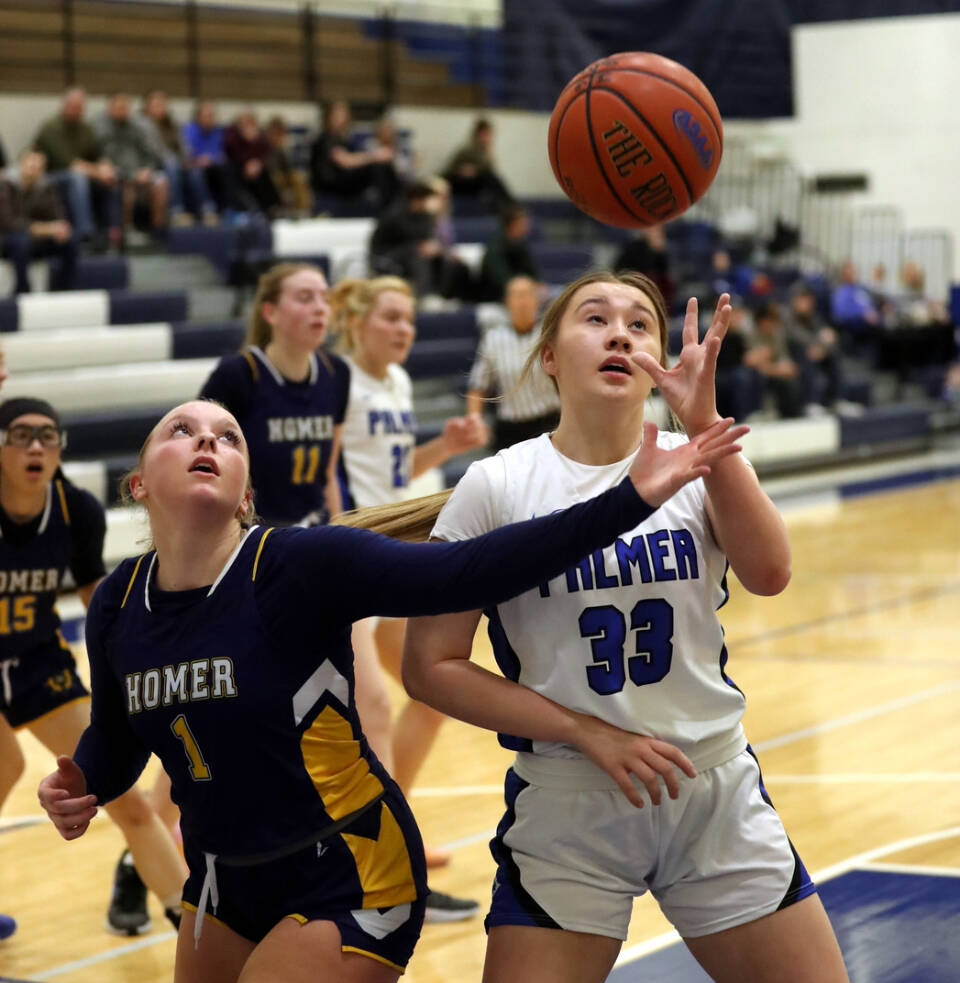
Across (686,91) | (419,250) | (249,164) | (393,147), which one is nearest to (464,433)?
(686,91)

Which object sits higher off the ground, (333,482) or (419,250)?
(419,250)

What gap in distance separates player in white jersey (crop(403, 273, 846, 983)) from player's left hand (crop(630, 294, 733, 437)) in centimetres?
7

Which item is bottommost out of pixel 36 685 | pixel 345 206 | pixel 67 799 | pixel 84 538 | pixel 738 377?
pixel 738 377

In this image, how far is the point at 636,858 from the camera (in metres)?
2.51

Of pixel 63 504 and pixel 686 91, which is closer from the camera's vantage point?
pixel 686 91

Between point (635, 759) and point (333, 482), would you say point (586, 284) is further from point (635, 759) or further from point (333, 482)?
point (333, 482)

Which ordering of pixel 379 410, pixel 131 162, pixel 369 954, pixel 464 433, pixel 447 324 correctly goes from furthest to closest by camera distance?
pixel 447 324, pixel 131 162, pixel 379 410, pixel 464 433, pixel 369 954

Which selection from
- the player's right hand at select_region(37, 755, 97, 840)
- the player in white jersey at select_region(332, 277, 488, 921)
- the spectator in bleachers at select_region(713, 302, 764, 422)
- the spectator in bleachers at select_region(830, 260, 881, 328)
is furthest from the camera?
the spectator in bleachers at select_region(830, 260, 881, 328)

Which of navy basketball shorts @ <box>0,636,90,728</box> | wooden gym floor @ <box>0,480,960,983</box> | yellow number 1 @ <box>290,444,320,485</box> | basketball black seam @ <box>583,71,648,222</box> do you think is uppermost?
basketball black seam @ <box>583,71,648,222</box>

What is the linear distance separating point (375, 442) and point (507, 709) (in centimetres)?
301

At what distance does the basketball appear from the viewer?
3461mm

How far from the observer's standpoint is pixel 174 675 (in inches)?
97.0

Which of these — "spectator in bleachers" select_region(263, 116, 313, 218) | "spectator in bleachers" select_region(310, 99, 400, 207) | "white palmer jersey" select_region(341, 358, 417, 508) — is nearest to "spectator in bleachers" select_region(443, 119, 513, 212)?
"spectator in bleachers" select_region(310, 99, 400, 207)

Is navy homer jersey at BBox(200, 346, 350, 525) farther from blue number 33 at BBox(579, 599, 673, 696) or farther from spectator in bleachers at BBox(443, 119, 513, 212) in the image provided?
spectator in bleachers at BBox(443, 119, 513, 212)
